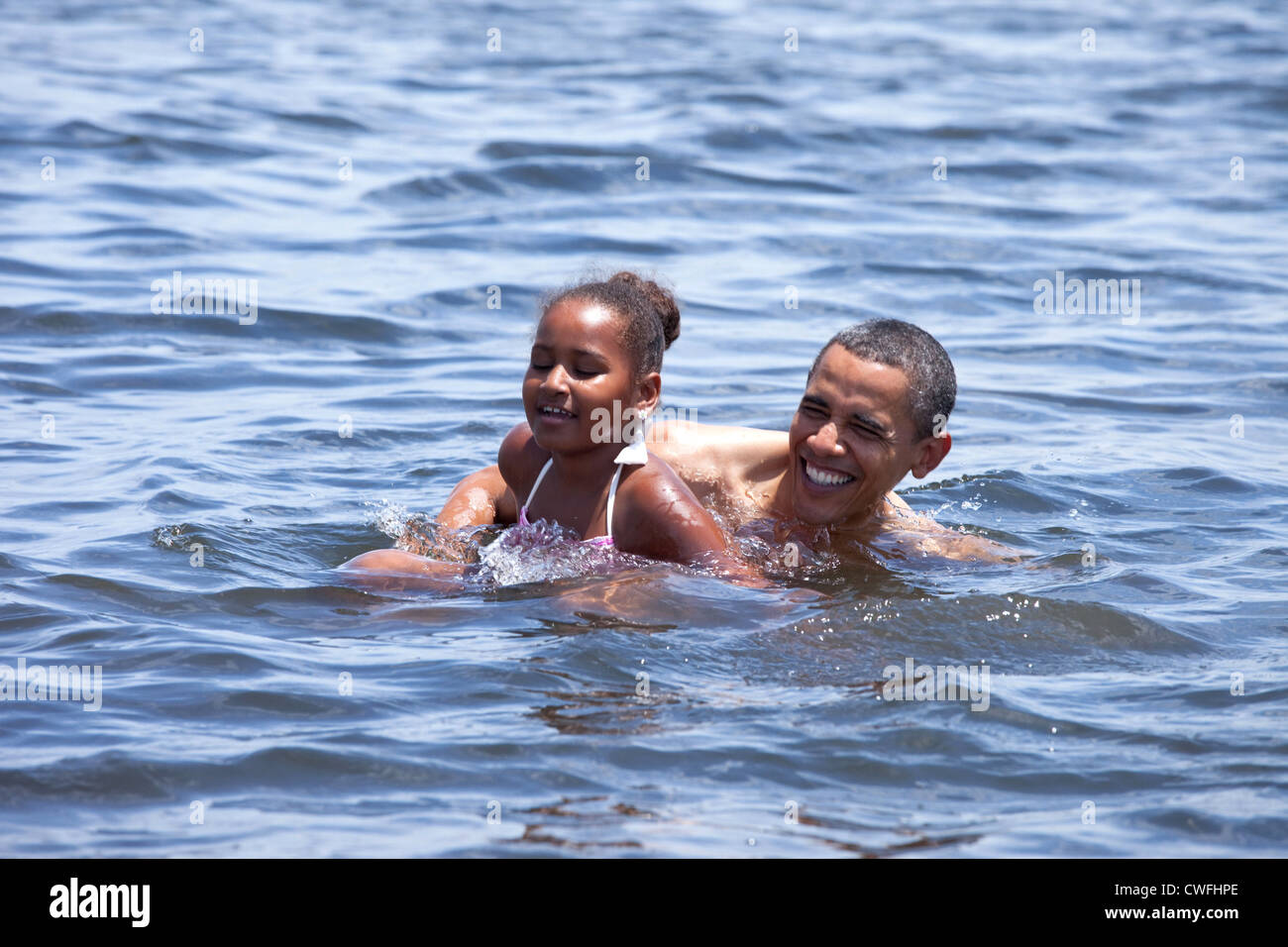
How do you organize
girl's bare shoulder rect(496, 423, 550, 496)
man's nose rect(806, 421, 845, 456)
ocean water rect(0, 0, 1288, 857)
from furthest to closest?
girl's bare shoulder rect(496, 423, 550, 496) → man's nose rect(806, 421, 845, 456) → ocean water rect(0, 0, 1288, 857)

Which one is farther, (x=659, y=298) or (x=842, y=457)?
(x=659, y=298)

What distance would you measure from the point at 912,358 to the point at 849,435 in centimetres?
37

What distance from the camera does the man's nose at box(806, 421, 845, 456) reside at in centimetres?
566

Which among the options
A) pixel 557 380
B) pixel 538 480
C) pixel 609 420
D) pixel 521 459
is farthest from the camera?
pixel 521 459

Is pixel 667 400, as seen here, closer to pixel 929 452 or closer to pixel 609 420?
pixel 929 452

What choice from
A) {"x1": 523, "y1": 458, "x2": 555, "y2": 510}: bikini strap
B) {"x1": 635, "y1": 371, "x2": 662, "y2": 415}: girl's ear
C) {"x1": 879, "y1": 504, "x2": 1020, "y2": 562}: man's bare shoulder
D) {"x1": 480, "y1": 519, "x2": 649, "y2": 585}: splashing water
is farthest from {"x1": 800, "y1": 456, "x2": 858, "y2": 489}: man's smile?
{"x1": 523, "y1": 458, "x2": 555, "y2": 510}: bikini strap

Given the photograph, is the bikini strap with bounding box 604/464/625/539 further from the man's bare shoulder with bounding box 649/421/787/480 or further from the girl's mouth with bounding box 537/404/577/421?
the man's bare shoulder with bounding box 649/421/787/480

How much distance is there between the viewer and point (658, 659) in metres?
4.84

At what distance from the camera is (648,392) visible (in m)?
5.55

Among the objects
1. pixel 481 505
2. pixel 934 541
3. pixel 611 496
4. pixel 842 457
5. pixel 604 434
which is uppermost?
pixel 604 434

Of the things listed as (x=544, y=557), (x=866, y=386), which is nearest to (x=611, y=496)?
(x=544, y=557)

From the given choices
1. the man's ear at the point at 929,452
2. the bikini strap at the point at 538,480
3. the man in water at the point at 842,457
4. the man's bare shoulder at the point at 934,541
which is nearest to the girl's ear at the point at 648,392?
the bikini strap at the point at 538,480

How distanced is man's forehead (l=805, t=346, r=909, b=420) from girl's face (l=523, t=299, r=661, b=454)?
30.3 inches
